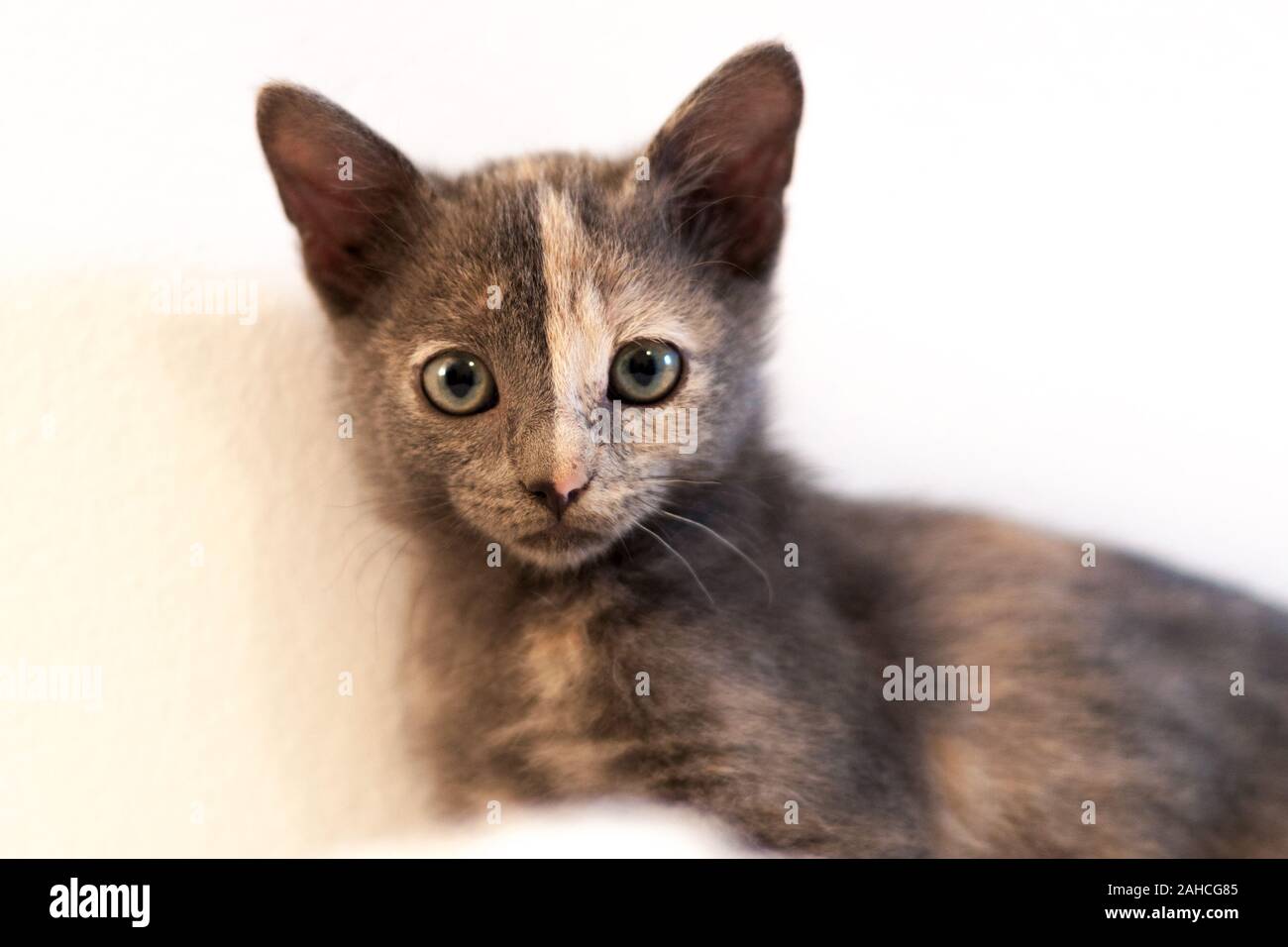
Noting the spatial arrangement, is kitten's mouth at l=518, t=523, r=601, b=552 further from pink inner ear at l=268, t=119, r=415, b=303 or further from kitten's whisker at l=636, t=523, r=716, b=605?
pink inner ear at l=268, t=119, r=415, b=303

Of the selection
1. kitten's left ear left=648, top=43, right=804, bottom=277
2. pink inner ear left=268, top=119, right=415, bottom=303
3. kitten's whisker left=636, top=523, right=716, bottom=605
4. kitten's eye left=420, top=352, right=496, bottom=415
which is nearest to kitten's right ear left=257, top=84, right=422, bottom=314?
pink inner ear left=268, top=119, right=415, bottom=303

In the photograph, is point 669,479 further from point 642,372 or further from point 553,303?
point 553,303

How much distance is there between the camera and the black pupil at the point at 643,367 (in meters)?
1.14

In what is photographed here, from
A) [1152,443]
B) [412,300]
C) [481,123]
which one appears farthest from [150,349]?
→ [1152,443]

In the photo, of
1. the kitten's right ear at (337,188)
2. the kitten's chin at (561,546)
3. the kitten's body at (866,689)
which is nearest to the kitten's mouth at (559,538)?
the kitten's chin at (561,546)

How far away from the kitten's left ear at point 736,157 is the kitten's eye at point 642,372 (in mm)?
160

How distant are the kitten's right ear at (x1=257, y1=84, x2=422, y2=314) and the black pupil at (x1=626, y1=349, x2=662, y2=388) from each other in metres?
0.30

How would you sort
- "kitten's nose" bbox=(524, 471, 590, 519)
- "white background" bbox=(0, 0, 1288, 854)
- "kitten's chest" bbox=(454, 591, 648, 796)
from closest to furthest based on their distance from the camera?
"kitten's nose" bbox=(524, 471, 590, 519) → "kitten's chest" bbox=(454, 591, 648, 796) → "white background" bbox=(0, 0, 1288, 854)

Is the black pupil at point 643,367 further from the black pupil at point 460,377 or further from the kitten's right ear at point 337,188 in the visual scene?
the kitten's right ear at point 337,188

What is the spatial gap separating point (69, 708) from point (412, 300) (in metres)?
0.63

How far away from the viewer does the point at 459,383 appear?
1.14 meters

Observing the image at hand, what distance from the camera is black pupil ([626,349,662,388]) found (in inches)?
44.7

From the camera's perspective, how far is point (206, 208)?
1.38m
